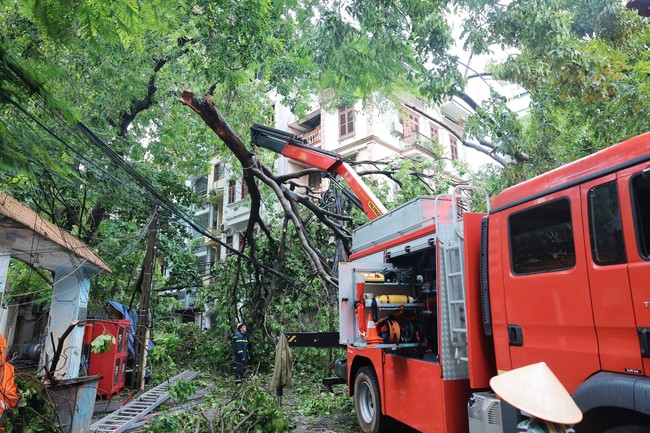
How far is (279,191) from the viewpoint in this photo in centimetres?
1035

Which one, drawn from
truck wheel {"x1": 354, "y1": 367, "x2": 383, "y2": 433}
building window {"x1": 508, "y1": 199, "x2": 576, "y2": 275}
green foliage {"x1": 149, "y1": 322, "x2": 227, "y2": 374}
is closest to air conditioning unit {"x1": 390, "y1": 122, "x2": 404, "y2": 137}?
green foliage {"x1": 149, "y1": 322, "x2": 227, "y2": 374}

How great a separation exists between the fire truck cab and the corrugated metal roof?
5.27 meters

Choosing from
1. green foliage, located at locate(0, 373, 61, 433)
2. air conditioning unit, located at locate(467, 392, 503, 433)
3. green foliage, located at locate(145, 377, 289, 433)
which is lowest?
green foliage, located at locate(145, 377, 289, 433)

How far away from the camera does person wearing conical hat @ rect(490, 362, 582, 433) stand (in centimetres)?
176

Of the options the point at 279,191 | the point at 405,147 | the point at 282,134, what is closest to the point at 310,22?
the point at 282,134

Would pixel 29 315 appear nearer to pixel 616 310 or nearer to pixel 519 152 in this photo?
pixel 519 152

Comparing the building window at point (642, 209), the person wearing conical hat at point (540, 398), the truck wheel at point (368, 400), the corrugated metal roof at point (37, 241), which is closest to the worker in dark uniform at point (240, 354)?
the corrugated metal roof at point (37, 241)

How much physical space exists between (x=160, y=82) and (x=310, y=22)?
534cm

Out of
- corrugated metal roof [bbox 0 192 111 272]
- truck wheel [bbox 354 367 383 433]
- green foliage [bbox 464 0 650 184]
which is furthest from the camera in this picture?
corrugated metal roof [bbox 0 192 111 272]

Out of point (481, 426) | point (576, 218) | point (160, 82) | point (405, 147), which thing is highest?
point (405, 147)

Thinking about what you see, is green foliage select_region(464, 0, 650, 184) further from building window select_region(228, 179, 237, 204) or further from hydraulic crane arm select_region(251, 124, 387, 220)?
building window select_region(228, 179, 237, 204)

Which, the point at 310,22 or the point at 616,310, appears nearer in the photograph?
the point at 616,310

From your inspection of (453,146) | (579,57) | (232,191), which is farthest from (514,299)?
(232,191)

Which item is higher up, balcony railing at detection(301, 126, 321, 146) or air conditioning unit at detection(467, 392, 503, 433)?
balcony railing at detection(301, 126, 321, 146)
